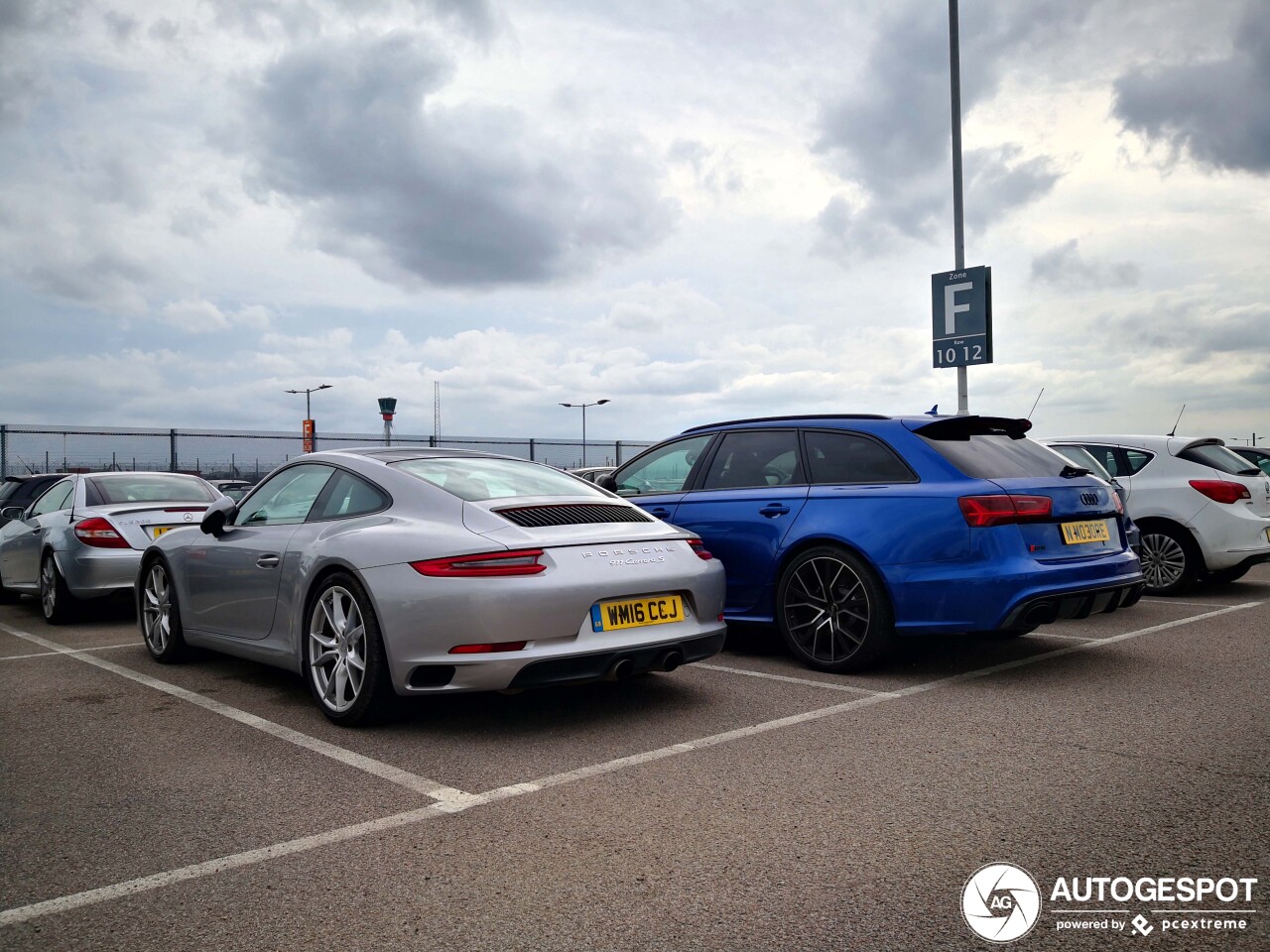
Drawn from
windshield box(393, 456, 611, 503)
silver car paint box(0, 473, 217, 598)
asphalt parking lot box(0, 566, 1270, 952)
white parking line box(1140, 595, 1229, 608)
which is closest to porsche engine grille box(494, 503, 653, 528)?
windshield box(393, 456, 611, 503)

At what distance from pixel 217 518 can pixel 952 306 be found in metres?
11.2

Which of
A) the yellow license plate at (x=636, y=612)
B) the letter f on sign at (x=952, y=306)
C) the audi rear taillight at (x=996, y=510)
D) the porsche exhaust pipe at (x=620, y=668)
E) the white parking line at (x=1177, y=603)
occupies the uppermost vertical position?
the letter f on sign at (x=952, y=306)

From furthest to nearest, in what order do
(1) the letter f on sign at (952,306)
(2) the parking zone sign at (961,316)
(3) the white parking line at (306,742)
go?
(1) the letter f on sign at (952,306) → (2) the parking zone sign at (961,316) → (3) the white parking line at (306,742)

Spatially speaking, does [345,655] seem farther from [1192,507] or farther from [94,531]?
[1192,507]

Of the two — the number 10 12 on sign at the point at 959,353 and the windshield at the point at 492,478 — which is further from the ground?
the number 10 12 on sign at the point at 959,353

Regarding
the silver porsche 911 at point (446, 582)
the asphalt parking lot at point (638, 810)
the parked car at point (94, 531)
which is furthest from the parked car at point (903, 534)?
the parked car at point (94, 531)

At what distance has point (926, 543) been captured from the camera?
561cm

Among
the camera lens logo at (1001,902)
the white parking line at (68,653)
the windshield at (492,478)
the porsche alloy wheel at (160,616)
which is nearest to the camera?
the camera lens logo at (1001,902)

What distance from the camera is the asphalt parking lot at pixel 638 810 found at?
8.71 feet

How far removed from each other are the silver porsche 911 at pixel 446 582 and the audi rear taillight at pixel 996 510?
56.9 inches

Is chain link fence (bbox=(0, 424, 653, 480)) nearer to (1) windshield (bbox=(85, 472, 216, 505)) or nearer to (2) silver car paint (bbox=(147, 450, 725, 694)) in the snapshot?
(1) windshield (bbox=(85, 472, 216, 505))

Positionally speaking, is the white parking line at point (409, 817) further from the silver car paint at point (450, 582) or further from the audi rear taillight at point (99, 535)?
the audi rear taillight at point (99, 535)

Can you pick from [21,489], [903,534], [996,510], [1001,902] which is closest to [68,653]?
[903,534]

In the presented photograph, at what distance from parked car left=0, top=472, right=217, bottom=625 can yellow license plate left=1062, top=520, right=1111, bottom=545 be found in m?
6.60
